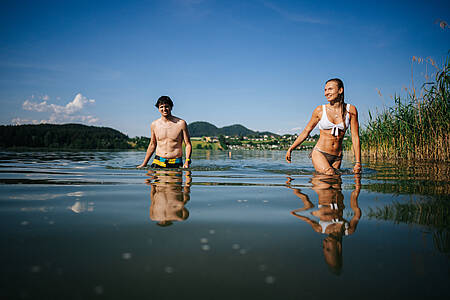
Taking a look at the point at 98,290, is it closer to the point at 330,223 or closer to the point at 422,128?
the point at 330,223

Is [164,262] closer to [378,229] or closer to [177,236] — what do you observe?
[177,236]

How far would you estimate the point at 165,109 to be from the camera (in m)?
6.47

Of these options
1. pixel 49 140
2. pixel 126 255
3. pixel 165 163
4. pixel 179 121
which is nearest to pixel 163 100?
pixel 179 121

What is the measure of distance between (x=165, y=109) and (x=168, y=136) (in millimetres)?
659

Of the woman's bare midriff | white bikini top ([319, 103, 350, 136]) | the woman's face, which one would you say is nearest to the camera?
the woman's face

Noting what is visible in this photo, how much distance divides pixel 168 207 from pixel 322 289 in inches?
55.1

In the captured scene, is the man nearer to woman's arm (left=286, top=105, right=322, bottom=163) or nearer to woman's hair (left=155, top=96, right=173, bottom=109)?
woman's hair (left=155, top=96, right=173, bottom=109)

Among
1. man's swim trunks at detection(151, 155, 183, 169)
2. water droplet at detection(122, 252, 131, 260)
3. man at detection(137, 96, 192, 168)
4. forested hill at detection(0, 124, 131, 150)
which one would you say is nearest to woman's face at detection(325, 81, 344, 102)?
man at detection(137, 96, 192, 168)

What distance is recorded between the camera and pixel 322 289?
0.90 m

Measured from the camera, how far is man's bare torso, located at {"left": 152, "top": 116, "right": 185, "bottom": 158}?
21.6 feet

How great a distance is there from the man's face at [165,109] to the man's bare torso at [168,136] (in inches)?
7.7

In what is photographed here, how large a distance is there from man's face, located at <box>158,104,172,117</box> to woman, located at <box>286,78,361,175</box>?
333 cm

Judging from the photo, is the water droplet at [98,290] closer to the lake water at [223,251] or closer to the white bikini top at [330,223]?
the lake water at [223,251]

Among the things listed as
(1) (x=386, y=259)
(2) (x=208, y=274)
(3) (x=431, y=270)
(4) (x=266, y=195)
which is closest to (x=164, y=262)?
(2) (x=208, y=274)
